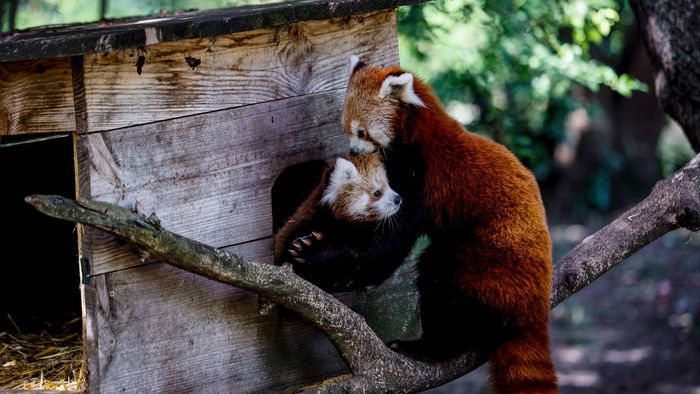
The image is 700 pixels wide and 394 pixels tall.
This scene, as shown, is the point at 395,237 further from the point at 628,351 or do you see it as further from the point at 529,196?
the point at 628,351

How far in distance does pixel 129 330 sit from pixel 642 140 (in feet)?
29.5

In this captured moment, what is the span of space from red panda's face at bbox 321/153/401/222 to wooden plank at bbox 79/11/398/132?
34 centimetres

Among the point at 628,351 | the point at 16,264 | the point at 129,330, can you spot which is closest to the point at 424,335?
the point at 129,330

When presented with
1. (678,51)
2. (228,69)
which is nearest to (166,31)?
(228,69)

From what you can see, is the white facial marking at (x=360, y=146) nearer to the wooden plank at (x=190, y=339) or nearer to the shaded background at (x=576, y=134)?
the wooden plank at (x=190, y=339)

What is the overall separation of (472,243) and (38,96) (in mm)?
1523

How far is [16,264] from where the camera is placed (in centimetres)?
418

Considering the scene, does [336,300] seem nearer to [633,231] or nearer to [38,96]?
[38,96]

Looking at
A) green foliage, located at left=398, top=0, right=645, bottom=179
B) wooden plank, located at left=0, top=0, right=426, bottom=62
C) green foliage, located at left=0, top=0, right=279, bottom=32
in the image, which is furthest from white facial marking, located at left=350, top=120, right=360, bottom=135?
green foliage, located at left=0, top=0, right=279, bottom=32

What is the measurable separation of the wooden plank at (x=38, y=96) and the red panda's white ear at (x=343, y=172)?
1.05m

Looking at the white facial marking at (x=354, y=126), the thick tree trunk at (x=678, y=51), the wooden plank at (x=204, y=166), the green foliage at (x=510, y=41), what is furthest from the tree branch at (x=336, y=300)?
the green foliage at (x=510, y=41)

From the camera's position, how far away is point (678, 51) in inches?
164

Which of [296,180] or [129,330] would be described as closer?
[129,330]

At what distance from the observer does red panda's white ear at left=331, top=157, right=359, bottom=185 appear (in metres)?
3.49
